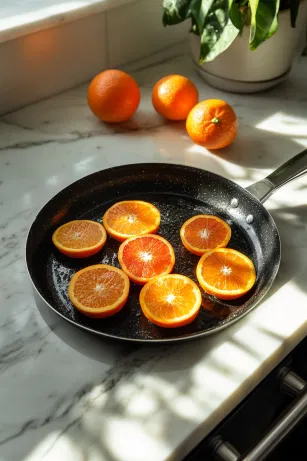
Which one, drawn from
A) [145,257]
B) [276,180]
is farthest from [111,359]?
[276,180]

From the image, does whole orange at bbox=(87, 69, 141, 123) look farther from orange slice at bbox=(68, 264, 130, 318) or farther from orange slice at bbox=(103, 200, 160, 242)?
orange slice at bbox=(68, 264, 130, 318)

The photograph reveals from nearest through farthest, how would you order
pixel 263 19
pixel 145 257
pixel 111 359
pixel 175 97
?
pixel 111 359 < pixel 145 257 < pixel 263 19 < pixel 175 97

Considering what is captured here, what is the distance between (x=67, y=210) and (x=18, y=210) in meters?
0.08

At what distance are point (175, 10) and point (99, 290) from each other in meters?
0.65

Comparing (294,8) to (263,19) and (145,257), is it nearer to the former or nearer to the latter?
(263,19)

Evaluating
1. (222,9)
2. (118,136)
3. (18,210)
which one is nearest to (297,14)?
(222,9)

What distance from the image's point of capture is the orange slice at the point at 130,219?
0.84 metres

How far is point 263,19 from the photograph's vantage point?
0.95 meters

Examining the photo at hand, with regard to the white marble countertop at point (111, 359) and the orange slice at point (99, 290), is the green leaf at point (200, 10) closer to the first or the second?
the white marble countertop at point (111, 359)

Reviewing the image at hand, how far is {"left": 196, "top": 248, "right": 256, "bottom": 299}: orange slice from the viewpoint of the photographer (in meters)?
0.75

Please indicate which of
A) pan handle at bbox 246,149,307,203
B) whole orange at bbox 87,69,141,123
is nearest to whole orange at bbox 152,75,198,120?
whole orange at bbox 87,69,141,123

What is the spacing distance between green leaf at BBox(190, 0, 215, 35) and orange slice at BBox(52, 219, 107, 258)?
47 cm

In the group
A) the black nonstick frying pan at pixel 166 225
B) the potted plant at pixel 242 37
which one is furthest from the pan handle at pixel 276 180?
the potted plant at pixel 242 37

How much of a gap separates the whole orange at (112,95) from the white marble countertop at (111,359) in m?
0.08
